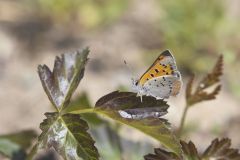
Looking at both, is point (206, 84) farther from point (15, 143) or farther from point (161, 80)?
point (15, 143)

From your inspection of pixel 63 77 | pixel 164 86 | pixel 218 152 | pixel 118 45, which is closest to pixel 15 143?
pixel 63 77

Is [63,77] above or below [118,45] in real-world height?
below

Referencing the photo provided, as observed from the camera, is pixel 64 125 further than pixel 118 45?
No

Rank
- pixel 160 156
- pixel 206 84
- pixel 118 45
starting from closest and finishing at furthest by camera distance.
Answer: pixel 160 156 → pixel 206 84 → pixel 118 45

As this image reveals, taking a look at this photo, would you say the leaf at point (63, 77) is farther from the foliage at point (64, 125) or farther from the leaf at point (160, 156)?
the leaf at point (160, 156)

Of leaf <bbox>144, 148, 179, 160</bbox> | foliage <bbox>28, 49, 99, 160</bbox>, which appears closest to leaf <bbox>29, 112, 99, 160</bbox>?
foliage <bbox>28, 49, 99, 160</bbox>

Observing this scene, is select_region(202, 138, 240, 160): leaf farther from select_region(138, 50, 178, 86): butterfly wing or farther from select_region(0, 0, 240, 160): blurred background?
select_region(0, 0, 240, 160): blurred background
